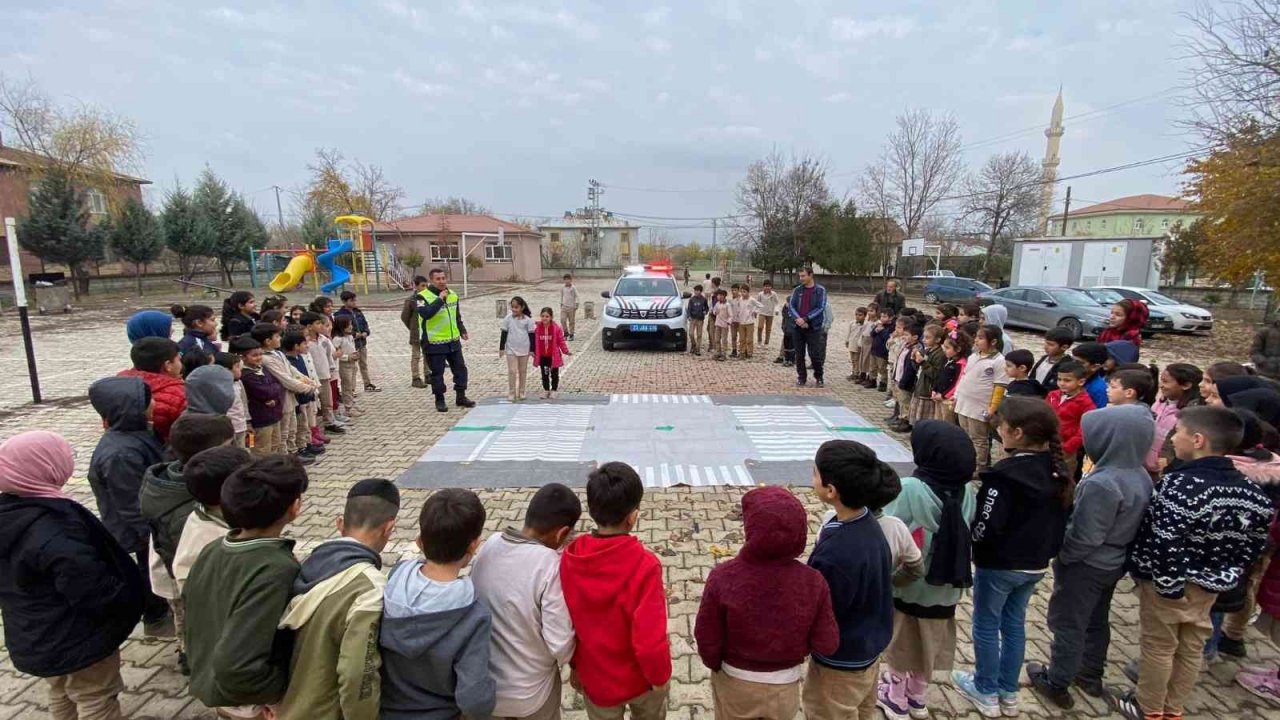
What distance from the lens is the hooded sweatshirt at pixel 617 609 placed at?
6.38ft

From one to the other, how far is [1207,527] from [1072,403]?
203 cm

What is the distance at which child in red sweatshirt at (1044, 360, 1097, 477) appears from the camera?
427cm

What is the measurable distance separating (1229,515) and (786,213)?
1444 inches

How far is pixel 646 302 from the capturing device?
1285 cm

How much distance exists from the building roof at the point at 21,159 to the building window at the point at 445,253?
16.2 m

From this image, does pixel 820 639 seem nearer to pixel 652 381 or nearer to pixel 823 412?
pixel 823 412

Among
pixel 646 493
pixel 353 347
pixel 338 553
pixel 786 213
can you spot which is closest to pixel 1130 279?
pixel 786 213

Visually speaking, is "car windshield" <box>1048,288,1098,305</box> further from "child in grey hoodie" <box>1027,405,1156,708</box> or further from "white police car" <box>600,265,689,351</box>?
"child in grey hoodie" <box>1027,405,1156,708</box>

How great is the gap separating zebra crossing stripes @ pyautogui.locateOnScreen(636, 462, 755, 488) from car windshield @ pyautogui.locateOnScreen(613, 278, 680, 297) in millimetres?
7845

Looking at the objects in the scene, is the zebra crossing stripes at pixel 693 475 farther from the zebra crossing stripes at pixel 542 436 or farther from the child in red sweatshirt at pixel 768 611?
the child in red sweatshirt at pixel 768 611

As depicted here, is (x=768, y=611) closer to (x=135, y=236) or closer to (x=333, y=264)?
(x=333, y=264)

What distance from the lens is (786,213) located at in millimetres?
37094

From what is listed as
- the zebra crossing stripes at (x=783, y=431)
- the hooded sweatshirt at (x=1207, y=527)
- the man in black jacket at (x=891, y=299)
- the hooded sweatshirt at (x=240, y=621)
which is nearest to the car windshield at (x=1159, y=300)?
the man in black jacket at (x=891, y=299)

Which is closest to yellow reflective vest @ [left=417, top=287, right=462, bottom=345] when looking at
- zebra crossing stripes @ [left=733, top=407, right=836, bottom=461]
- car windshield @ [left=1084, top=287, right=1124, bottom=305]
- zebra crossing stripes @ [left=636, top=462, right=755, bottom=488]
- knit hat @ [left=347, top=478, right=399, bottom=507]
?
zebra crossing stripes @ [left=636, top=462, right=755, bottom=488]
